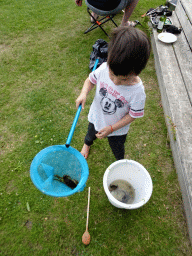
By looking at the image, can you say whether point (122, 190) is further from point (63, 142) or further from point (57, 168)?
point (63, 142)

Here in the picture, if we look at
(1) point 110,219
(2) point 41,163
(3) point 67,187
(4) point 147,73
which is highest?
(2) point 41,163

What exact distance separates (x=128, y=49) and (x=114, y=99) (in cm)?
45

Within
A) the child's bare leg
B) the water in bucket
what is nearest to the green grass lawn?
the child's bare leg

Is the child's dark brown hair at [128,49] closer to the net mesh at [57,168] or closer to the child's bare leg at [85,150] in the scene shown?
the net mesh at [57,168]

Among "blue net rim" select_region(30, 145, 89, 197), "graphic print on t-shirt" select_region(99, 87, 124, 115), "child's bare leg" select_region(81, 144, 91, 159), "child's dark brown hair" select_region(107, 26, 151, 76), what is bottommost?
"child's bare leg" select_region(81, 144, 91, 159)

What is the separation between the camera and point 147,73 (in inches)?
123

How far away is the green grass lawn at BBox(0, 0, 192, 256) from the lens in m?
1.70

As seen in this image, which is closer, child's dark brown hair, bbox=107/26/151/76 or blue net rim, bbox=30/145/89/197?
child's dark brown hair, bbox=107/26/151/76

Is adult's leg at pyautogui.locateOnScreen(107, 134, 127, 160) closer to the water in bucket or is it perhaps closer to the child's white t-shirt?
the child's white t-shirt

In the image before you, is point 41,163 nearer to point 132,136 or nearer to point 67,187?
A: point 67,187

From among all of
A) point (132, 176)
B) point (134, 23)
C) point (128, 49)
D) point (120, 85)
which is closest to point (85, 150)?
point (132, 176)

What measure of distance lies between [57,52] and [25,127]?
1.73 meters

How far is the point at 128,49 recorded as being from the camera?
899mm

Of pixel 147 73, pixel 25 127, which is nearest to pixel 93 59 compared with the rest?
pixel 147 73
